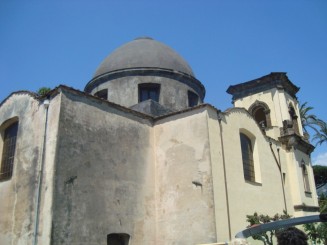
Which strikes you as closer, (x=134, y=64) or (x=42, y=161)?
(x=42, y=161)

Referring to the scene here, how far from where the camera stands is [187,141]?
45.4 feet

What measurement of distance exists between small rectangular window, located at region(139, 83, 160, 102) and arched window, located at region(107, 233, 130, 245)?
7415mm

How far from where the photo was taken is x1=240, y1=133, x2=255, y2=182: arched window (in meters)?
15.8

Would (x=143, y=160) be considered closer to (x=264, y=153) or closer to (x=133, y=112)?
(x=133, y=112)

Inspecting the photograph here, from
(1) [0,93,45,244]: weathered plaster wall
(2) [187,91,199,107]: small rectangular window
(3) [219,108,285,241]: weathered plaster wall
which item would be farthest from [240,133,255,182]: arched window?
(1) [0,93,45,244]: weathered plaster wall

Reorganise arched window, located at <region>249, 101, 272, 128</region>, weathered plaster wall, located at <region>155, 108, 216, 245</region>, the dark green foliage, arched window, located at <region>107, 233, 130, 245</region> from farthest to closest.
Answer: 1. arched window, located at <region>249, 101, 272, 128</region>
2. weathered plaster wall, located at <region>155, 108, 216, 245</region>
3. arched window, located at <region>107, 233, 130, 245</region>
4. the dark green foliage

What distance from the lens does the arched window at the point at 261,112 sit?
2091 centimetres

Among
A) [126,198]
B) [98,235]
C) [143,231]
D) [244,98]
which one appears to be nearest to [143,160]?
[126,198]

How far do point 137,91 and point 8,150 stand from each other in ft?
21.5

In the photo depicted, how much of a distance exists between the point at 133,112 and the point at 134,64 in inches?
185

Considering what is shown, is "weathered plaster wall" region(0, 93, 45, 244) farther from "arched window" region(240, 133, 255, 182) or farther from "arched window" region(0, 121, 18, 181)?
"arched window" region(240, 133, 255, 182)

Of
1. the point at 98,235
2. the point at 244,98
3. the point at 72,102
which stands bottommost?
the point at 98,235

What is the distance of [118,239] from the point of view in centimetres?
1259

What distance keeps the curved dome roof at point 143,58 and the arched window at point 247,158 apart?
4.96m
